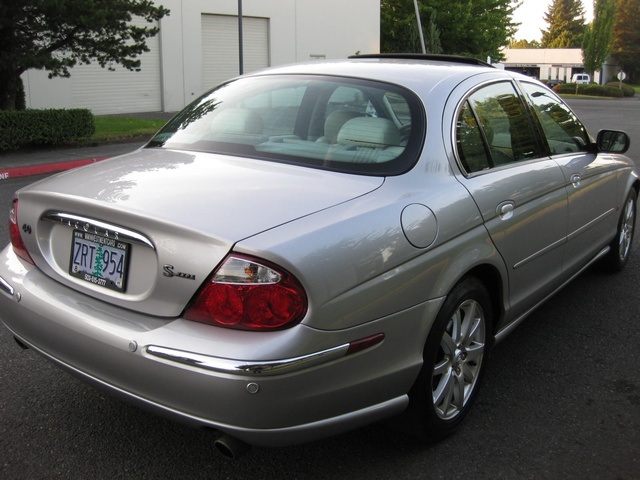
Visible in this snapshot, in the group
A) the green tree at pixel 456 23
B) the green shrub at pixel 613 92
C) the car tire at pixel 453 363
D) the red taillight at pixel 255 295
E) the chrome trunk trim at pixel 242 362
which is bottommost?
the car tire at pixel 453 363

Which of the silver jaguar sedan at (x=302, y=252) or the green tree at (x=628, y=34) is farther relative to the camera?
the green tree at (x=628, y=34)

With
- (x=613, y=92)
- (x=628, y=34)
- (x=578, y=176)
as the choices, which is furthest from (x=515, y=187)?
(x=628, y=34)

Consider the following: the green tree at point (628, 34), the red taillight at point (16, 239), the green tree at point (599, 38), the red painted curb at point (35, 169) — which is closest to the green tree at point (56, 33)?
the red painted curb at point (35, 169)

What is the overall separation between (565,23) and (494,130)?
112m

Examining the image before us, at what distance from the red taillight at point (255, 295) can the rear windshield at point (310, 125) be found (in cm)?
79

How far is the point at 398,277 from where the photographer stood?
2.53 meters

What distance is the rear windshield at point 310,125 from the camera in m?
2.97

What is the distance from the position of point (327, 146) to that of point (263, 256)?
1.01m

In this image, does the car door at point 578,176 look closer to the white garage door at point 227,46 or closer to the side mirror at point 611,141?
the side mirror at point 611,141

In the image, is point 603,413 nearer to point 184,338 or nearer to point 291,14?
point 184,338

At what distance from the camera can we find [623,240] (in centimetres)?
536

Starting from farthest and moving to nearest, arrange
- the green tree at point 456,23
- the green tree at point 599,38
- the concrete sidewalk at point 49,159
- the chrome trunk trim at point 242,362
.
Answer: the green tree at point 599,38
the green tree at point 456,23
the concrete sidewalk at point 49,159
the chrome trunk trim at point 242,362

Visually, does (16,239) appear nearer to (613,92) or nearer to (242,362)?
(242,362)

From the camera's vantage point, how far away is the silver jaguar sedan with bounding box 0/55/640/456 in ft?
7.38
